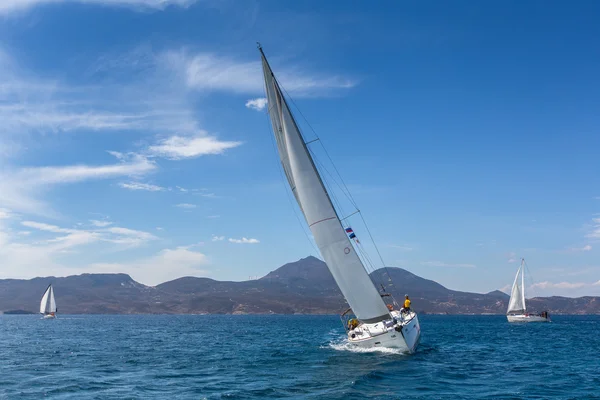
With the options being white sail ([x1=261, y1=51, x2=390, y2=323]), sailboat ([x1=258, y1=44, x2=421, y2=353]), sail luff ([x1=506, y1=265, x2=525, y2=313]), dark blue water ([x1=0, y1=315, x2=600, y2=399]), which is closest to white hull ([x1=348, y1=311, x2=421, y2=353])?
sailboat ([x1=258, y1=44, x2=421, y2=353])

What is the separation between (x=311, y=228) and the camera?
114 feet

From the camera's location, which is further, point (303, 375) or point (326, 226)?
point (326, 226)

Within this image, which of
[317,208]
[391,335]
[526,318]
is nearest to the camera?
[391,335]

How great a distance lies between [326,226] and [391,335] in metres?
9.06

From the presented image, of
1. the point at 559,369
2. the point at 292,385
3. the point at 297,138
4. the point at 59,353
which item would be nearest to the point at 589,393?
the point at 559,369

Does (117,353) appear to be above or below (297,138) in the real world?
below

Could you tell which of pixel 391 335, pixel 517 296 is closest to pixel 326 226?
pixel 391 335

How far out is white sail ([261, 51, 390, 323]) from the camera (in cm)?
3381

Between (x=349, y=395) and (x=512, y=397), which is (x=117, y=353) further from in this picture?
(x=512, y=397)

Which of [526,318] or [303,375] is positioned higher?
[303,375]

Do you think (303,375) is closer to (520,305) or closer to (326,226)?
(326,226)

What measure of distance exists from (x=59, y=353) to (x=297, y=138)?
30.8m

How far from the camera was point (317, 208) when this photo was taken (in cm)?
3409

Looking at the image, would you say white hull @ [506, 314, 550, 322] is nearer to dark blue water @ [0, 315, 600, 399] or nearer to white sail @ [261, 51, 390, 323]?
dark blue water @ [0, 315, 600, 399]
